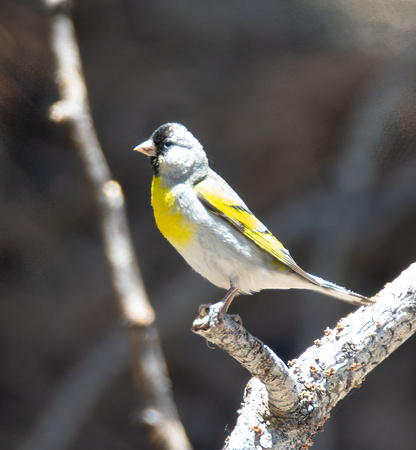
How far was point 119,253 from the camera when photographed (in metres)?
0.79

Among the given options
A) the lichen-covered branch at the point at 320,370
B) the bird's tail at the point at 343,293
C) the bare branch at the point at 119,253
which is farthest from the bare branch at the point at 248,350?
the bare branch at the point at 119,253

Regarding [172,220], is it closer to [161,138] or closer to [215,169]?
[161,138]

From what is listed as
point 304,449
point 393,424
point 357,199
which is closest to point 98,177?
point 304,449

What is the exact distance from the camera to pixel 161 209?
5.82 feet

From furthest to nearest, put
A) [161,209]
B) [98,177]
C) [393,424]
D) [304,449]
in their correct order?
[393,424], [161,209], [304,449], [98,177]

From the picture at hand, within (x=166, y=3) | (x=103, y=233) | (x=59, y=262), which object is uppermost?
(x=166, y=3)

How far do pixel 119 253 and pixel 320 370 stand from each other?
1.02 metres

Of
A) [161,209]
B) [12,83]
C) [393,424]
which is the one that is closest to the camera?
[161,209]

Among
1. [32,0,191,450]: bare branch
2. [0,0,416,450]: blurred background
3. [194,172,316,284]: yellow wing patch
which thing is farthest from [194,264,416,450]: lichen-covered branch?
[0,0,416,450]: blurred background

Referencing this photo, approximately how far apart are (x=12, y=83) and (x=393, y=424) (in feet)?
9.13

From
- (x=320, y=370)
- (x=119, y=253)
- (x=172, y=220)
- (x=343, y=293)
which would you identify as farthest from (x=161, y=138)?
(x=119, y=253)

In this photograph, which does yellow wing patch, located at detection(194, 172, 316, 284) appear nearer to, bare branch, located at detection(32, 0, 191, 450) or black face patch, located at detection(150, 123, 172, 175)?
black face patch, located at detection(150, 123, 172, 175)

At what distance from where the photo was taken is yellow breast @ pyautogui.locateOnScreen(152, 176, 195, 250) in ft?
5.58

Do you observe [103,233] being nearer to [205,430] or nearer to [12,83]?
[12,83]
